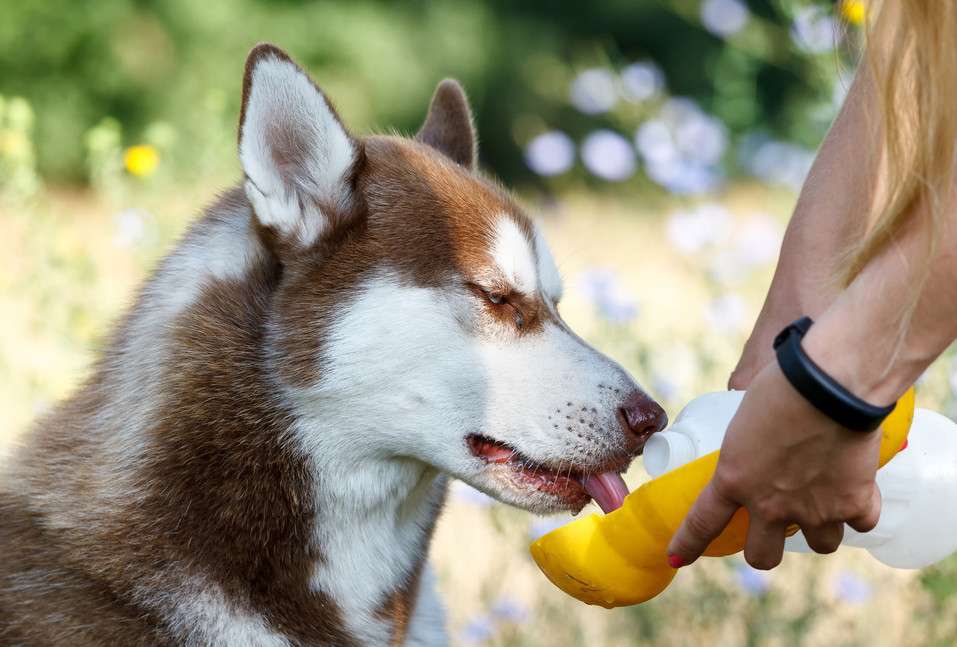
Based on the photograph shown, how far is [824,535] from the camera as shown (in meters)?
2.08

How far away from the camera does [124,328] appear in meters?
2.82

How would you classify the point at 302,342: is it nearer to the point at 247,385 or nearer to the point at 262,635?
the point at 247,385

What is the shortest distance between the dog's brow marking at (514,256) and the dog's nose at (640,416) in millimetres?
349

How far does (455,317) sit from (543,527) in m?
1.34

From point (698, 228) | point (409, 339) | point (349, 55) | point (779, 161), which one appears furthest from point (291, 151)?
point (349, 55)

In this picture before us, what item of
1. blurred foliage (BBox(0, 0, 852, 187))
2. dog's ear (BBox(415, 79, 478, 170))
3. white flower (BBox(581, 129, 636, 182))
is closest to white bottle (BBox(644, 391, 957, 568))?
dog's ear (BBox(415, 79, 478, 170))

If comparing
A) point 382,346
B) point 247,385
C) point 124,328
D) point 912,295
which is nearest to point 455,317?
point 382,346

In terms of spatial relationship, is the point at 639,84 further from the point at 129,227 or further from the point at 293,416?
the point at 293,416

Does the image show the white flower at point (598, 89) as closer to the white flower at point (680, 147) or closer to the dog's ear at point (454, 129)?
the white flower at point (680, 147)

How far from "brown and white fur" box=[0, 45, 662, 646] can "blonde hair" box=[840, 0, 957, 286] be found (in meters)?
0.84

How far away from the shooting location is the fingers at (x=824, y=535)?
207 cm

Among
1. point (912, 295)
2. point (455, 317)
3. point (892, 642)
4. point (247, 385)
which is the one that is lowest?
point (892, 642)

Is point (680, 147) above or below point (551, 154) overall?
above

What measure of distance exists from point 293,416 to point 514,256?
0.62m
